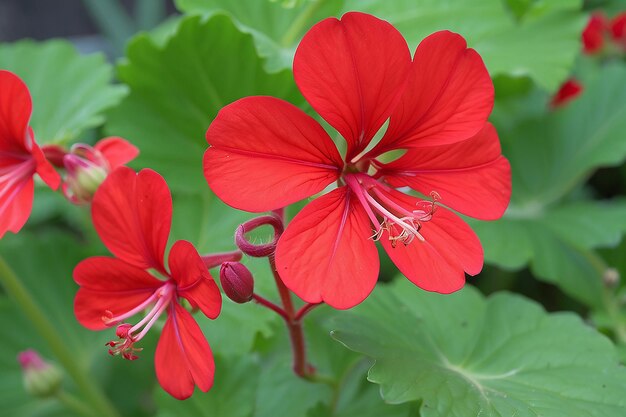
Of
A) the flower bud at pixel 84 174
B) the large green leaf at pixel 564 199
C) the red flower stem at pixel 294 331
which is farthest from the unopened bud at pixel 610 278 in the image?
the flower bud at pixel 84 174

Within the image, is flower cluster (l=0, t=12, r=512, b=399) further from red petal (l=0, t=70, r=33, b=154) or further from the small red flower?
the small red flower

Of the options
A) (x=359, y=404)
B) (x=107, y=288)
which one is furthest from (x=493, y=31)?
(x=107, y=288)

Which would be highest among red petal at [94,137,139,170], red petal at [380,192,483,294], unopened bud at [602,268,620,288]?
red petal at [94,137,139,170]

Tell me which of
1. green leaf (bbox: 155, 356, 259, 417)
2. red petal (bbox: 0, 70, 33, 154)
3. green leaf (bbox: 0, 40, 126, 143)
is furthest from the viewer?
green leaf (bbox: 0, 40, 126, 143)

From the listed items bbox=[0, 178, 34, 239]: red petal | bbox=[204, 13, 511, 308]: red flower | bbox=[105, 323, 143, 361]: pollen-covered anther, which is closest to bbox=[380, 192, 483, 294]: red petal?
bbox=[204, 13, 511, 308]: red flower

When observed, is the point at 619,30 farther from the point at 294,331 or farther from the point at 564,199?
the point at 294,331
